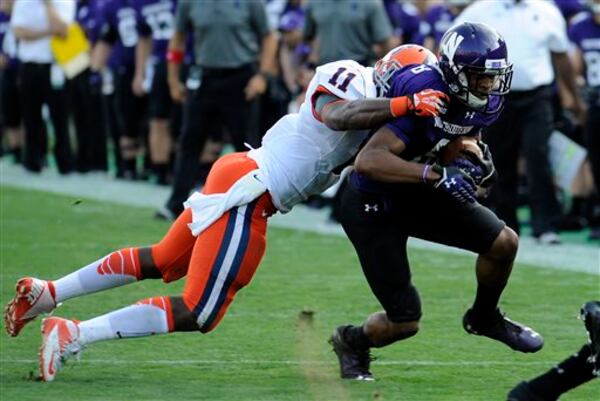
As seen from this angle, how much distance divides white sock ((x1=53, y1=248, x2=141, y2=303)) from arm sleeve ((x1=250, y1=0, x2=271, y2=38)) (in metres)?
5.72

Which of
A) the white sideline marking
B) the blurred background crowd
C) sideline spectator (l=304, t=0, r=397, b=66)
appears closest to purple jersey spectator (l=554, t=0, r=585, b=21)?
the blurred background crowd

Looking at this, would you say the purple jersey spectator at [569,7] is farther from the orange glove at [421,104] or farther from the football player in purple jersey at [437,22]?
the orange glove at [421,104]

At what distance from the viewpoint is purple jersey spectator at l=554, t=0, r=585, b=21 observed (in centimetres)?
1288

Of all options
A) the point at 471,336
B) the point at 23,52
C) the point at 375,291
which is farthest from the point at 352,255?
the point at 23,52

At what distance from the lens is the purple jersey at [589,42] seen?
11750mm

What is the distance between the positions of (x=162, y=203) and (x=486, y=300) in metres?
7.38

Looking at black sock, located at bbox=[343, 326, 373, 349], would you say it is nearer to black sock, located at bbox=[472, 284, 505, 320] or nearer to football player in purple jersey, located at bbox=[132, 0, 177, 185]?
black sock, located at bbox=[472, 284, 505, 320]

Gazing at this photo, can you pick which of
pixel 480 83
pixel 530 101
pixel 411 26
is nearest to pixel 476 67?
pixel 480 83

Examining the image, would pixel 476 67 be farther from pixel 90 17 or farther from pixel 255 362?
pixel 90 17

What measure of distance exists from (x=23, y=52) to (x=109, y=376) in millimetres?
9245

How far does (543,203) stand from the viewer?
38.0 feet

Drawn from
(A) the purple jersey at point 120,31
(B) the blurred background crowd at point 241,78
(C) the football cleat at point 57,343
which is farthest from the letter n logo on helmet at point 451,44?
(A) the purple jersey at point 120,31

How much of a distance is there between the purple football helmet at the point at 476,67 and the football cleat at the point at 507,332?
975 millimetres

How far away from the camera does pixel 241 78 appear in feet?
39.6
